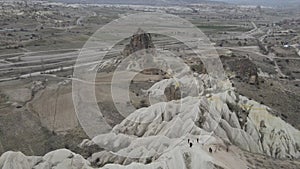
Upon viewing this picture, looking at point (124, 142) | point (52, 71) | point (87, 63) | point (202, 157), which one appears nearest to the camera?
point (202, 157)

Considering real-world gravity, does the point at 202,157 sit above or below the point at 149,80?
above

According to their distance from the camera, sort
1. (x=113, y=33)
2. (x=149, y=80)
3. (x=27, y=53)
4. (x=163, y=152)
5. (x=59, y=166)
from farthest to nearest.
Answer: (x=113, y=33) → (x=27, y=53) → (x=149, y=80) → (x=163, y=152) → (x=59, y=166)

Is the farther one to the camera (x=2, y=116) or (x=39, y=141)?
(x=2, y=116)

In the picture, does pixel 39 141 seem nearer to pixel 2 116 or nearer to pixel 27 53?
pixel 2 116

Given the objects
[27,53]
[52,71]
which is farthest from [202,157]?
[27,53]

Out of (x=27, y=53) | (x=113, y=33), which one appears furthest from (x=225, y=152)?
(x=113, y=33)

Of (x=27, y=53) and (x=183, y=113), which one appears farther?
(x=27, y=53)

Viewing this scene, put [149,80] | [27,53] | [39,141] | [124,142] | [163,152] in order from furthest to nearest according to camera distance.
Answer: [27,53]
[149,80]
[39,141]
[124,142]
[163,152]

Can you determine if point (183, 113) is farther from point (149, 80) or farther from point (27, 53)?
point (27, 53)

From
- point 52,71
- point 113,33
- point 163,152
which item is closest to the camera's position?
point 163,152
